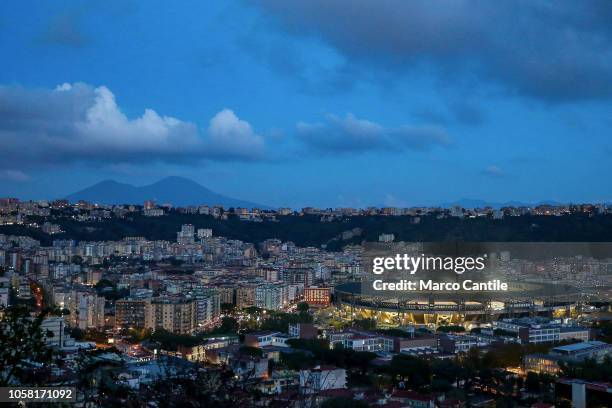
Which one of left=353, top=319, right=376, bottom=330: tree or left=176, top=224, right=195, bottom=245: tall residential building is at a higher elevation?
left=176, top=224, right=195, bottom=245: tall residential building

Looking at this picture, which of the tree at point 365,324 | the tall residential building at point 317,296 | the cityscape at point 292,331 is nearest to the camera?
the cityscape at point 292,331

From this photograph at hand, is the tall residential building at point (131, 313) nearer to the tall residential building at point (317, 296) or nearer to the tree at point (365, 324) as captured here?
the tree at point (365, 324)

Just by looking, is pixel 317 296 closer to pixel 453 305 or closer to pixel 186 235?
pixel 453 305

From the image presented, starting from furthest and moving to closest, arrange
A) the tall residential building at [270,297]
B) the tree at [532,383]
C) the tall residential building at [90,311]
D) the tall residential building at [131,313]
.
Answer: the tall residential building at [270,297] → the tall residential building at [131,313] → the tall residential building at [90,311] → the tree at [532,383]

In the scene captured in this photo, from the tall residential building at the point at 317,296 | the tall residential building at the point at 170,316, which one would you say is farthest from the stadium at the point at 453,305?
the tall residential building at the point at 170,316

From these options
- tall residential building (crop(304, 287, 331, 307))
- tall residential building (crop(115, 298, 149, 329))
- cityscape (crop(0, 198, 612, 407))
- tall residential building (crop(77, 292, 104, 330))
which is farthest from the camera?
tall residential building (crop(304, 287, 331, 307))

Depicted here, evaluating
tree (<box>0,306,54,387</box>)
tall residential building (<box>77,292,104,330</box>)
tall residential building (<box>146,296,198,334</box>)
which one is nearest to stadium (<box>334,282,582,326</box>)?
tall residential building (<box>146,296,198,334</box>)

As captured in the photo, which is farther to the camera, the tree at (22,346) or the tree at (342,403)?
the tree at (342,403)

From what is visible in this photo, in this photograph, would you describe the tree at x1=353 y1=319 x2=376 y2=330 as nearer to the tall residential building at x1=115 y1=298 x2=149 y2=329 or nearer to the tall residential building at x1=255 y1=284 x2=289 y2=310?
the tall residential building at x1=115 y1=298 x2=149 y2=329

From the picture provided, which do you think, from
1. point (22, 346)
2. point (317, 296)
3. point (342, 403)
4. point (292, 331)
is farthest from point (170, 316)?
point (22, 346)

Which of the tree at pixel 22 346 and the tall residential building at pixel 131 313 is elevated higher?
the tree at pixel 22 346

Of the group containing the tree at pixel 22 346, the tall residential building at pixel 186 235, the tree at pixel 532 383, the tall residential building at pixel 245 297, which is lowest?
the tree at pixel 532 383
